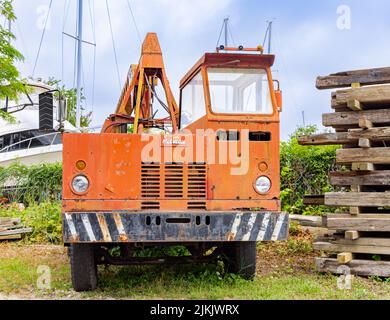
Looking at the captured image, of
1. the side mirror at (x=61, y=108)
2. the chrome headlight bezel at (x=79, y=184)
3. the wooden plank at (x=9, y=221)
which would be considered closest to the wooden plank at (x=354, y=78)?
the side mirror at (x=61, y=108)

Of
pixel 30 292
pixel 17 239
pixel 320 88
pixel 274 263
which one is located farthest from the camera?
pixel 17 239

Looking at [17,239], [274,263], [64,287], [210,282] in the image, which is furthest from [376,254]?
[17,239]

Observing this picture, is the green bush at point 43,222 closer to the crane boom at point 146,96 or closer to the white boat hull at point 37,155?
the crane boom at point 146,96

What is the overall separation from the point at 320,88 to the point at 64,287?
4483mm

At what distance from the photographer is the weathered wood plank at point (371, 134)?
8000 mm

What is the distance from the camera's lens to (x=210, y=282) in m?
7.29

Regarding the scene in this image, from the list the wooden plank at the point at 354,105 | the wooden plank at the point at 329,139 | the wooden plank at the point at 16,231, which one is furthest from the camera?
the wooden plank at the point at 16,231

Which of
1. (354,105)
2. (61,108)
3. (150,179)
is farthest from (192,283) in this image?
(354,105)

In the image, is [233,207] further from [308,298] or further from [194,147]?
[308,298]

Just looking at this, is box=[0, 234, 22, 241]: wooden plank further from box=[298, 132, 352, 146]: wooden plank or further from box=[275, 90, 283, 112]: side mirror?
box=[275, 90, 283, 112]: side mirror

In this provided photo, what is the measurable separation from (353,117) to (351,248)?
1.80 m

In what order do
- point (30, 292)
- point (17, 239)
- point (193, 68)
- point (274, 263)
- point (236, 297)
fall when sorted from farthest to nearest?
point (17, 239) → point (274, 263) → point (193, 68) → point (30, 292) → point (236, 297)

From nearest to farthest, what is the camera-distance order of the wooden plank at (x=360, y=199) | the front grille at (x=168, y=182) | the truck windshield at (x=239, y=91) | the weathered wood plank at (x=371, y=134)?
the front grille at (x=168, y=182) → the truck windshield at (x=239, y=91) → the wooden plank at (x=360, y=199) → the weathered wood plank at (x=371, y=134)

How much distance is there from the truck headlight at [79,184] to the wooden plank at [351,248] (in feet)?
11.5
